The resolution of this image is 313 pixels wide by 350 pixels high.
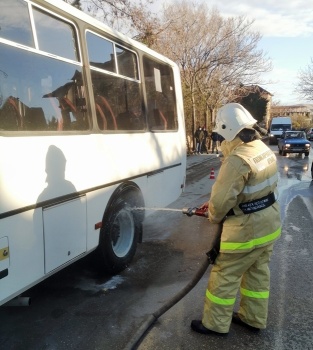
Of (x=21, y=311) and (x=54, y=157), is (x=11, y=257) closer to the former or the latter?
(x=54, y=157)

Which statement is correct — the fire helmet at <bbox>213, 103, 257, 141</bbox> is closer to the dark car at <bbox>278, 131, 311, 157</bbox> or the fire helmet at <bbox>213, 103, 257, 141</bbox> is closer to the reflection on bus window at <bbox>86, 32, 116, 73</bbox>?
the reflection on bus window at <bbox>86, 32, 116, 73</bbox>

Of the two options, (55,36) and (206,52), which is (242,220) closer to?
(55,36)

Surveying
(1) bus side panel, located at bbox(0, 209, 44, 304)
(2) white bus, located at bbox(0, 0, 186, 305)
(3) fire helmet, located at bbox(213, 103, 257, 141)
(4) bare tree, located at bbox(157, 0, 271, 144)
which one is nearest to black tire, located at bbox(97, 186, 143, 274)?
(2) white bus, located at bbox(0, 0, 186, 305)

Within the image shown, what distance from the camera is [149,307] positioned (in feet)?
12.5

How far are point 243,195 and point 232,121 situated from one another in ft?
2.03

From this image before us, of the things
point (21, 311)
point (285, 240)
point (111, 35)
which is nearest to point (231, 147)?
point (111, 35)

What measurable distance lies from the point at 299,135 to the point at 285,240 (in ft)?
68.3

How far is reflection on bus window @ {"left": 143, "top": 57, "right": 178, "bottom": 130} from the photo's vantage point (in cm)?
547

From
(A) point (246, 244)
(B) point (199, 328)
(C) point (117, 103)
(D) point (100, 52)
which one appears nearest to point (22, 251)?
(B) point (199, 328)

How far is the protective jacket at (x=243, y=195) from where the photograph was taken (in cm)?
303

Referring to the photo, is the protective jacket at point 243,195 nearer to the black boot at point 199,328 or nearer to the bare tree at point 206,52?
the black boot at point 199,328

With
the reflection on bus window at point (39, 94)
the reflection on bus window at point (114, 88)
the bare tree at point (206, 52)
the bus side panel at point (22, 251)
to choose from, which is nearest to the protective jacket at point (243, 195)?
the bus side panel at point (22, 251)

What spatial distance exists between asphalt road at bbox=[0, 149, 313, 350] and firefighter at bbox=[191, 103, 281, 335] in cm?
24

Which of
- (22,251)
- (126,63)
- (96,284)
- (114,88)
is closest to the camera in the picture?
(22,251)
